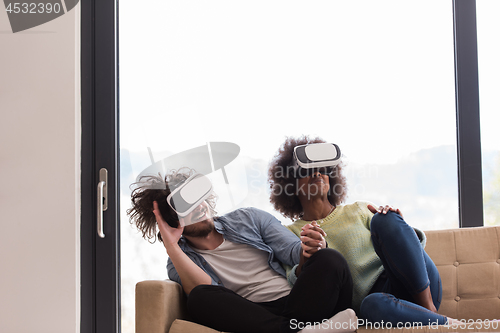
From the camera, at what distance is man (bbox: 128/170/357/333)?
1188mm

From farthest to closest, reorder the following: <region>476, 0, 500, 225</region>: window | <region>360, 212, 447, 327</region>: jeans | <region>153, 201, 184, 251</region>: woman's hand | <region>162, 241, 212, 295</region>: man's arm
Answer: <region>476, 0, 500, 225</region>: window, <region>153, 201, 184, 251</region>: woman's hand, <region>162, 241, 212, 295</region>: man's arm, <region>360, 212, 447, 327</region>: jeans

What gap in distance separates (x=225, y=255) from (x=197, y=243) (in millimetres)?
125


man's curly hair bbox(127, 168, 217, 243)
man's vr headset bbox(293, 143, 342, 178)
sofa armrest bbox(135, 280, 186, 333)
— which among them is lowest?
sofa armrest bbox(135, 280, 186, 333)

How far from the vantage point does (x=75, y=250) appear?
1.68 metres

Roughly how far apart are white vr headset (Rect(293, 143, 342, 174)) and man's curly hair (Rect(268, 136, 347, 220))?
1.7 inches

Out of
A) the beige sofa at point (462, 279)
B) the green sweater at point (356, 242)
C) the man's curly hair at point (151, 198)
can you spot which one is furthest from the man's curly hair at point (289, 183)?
the beige sofa at point (462, 279)

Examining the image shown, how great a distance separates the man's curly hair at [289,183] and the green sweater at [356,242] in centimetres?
13

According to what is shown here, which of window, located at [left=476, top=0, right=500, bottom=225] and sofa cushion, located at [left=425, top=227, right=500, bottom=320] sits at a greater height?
window, located at [left=476, top=0, right=500, bottom=225]

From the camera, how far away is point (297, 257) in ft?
4.61

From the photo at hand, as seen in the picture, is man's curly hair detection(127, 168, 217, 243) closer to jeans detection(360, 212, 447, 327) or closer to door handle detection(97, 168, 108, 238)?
door handle detection(97, 168, 108, 238)

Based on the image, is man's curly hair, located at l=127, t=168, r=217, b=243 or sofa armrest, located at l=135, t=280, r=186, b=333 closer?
sofa armrest, located at l=135, t=280, r=186, b=333

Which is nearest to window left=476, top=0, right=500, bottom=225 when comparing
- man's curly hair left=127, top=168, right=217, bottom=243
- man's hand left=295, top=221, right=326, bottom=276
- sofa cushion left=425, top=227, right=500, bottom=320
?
sofa cushion left=425, top=227, right=500, bottom=320

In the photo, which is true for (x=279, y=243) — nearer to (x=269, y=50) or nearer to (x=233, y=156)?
(x=233, y=156)
